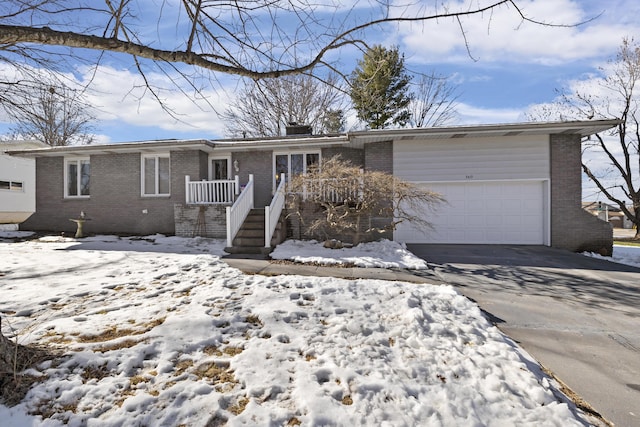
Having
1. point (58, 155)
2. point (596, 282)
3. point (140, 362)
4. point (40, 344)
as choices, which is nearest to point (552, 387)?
point (140, 362)

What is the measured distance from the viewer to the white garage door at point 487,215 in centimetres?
966

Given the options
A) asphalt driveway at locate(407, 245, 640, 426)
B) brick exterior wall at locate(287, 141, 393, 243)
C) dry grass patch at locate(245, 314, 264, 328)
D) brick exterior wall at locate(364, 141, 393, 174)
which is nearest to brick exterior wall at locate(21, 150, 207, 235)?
brick exterior wall at locate(287, 141, 393, 243)

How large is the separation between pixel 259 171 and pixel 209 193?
7.19 ft

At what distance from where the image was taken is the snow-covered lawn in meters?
1.98

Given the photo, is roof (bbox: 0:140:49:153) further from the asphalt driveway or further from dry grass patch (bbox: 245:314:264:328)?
the asphalt driveway

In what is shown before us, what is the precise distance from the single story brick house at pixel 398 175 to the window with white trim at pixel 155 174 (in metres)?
0.04

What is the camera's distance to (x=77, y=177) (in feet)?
40.2

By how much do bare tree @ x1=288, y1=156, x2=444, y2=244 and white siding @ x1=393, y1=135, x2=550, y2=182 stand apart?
1132 mm

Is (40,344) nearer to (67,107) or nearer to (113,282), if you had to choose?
(113,282)

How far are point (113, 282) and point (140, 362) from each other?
3.13 metres

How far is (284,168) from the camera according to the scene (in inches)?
456

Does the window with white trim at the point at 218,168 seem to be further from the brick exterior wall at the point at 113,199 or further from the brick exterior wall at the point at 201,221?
the brick exterior wall at the point at 201,221

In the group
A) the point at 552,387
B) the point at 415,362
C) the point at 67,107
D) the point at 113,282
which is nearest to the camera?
the point at 552,387

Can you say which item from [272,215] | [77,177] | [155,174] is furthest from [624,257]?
[77,177]
